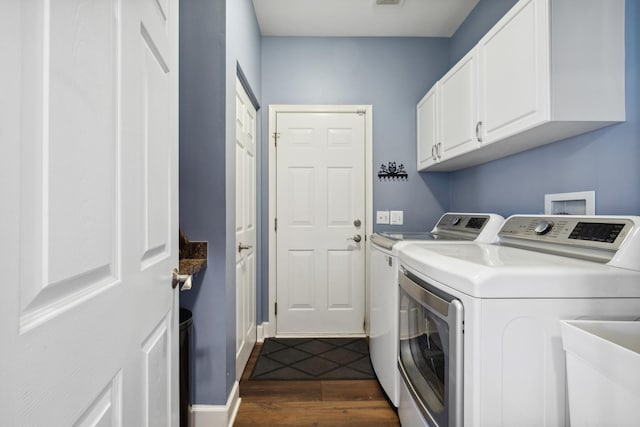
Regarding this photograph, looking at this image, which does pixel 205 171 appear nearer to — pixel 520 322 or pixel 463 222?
pixel 520 322

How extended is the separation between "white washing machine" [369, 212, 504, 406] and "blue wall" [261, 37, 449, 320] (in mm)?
684

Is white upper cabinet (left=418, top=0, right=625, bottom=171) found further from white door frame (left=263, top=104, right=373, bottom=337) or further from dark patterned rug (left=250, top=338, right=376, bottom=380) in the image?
dark patterned rug (left=250, top=338, right=376, bottom=380)

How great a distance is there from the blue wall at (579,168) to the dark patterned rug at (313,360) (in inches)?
56.5

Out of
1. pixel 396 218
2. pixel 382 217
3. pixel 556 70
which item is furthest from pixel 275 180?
pixel 556 70

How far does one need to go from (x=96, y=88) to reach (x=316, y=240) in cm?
237

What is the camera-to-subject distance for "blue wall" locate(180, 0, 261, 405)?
5.26ft

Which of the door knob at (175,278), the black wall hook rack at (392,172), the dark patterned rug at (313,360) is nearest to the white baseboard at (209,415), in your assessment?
the dark patterned rug at (313,360)

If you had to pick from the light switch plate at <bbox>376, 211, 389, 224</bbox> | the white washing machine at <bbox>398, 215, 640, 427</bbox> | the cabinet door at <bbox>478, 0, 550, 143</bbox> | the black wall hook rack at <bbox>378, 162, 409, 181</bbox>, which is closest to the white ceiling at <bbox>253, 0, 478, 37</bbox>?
the cabinet door at <bbox>478, 0, 550, 143</bbox>

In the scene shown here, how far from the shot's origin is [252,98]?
2.52 meters

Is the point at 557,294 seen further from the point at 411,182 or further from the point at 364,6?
the point at 364,6

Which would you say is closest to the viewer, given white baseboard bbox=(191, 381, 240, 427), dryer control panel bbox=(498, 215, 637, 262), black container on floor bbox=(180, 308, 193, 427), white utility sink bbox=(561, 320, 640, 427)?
white utility sink bbox=(561, 320, 640, 427)

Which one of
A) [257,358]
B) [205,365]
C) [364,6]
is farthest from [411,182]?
[205,365]

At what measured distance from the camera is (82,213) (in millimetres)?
507

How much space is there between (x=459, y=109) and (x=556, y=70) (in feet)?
2.44
